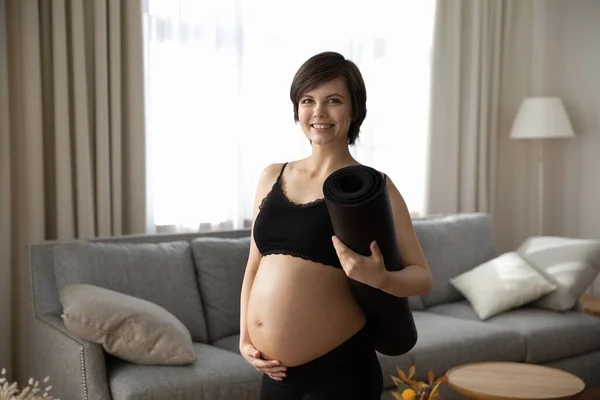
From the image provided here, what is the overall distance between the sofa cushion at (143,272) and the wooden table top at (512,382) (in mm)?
1107

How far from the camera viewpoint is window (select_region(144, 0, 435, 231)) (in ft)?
13.9

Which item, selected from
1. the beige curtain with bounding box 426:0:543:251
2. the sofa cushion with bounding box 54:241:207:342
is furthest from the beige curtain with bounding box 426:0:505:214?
the sofa cushion with bounding box 54:241:207:342

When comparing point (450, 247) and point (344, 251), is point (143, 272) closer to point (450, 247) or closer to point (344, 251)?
point (450, 247)

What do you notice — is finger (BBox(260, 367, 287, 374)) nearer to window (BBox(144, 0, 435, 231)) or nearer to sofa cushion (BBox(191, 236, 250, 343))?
sofa cushion (BBox(191, 236, 250, 343))

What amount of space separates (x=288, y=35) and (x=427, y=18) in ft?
3.41

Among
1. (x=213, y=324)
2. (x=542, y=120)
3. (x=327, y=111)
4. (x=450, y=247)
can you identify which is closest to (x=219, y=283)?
(x=213, y=324)

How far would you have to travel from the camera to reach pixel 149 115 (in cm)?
416

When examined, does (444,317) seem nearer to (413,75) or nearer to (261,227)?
(413,75)

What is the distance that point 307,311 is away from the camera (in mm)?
1622

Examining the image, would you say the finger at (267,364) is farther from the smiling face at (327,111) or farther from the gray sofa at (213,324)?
the gray sofa at (213,324)

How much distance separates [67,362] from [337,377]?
5.54ft

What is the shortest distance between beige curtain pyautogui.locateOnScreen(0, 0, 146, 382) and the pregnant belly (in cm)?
242

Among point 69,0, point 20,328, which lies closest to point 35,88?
point 69,0

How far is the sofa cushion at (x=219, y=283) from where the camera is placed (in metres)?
3.59
